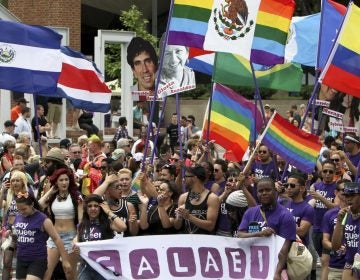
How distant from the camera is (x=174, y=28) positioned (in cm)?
1438

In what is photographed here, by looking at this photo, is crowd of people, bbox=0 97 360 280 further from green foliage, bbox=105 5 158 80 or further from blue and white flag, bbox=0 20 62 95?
green foliage, bbox=105 5 158 80

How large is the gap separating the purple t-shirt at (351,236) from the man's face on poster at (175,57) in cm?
532

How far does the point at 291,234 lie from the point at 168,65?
5764mm

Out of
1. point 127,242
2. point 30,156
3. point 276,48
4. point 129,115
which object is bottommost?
point 129,115

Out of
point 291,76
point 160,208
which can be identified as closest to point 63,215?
point 160,208

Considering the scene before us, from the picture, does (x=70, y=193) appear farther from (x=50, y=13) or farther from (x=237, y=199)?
(x=50, y=13)

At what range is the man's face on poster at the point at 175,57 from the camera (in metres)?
16.2

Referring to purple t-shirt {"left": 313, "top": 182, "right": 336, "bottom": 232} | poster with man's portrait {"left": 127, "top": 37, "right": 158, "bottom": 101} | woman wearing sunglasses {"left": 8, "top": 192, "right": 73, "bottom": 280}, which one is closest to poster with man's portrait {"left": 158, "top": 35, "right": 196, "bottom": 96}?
poster with man's portrait {"left": 127, "top": 37, "right": 158, "bottom": 101}

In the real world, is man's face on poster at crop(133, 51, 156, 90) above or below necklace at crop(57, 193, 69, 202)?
above

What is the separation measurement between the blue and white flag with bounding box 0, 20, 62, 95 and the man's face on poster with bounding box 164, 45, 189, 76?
1.51 metres

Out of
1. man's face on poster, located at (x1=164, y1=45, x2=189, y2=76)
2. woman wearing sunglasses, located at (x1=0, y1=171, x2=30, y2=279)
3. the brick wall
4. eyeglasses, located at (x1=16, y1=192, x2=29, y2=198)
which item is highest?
man's face on poster, located at (x1=164, y1=45, x2=189, y2=76)

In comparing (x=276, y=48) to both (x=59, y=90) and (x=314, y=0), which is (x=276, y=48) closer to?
(x=59, y=90)

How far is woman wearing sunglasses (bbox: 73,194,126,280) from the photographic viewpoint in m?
11.3

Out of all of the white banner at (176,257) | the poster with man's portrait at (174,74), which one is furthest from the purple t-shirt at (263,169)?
the white banner at (176,257)
